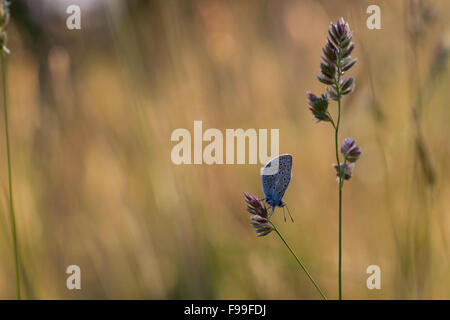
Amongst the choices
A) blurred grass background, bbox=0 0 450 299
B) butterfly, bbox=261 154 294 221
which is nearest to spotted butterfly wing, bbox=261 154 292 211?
butterfly, bbox=261 154 294 221

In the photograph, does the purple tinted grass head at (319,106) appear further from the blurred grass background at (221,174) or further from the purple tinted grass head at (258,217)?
the blurred grass background at (221,174)

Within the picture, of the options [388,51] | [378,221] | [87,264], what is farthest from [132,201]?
[388,51]

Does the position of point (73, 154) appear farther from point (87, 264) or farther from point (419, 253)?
point (419, 253)

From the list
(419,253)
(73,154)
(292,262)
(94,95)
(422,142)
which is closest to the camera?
(422,142)

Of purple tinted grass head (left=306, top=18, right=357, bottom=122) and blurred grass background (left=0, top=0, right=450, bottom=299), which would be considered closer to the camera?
purple tinted grass head (left=306, top=18, right=357, bottom=122)

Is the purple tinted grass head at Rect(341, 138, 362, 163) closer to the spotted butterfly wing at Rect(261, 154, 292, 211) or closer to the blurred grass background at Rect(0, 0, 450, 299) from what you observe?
the spotted butterfly wing at Rect(261, 154, 292, 211)

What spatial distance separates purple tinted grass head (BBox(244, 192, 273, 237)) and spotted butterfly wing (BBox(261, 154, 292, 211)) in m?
0.02

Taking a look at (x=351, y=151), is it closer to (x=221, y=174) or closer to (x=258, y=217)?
(x=258, y=217)

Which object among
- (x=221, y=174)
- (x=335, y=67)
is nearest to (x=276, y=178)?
(x=335, y=67)

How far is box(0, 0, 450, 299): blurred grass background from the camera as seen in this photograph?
88 centimetres

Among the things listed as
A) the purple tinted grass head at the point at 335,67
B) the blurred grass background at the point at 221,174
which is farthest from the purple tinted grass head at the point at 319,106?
the blurred grass background at the point at 221,174

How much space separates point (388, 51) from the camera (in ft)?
4.45

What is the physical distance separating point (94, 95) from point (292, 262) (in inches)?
41.7

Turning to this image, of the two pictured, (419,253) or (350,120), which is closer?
(419,253)
